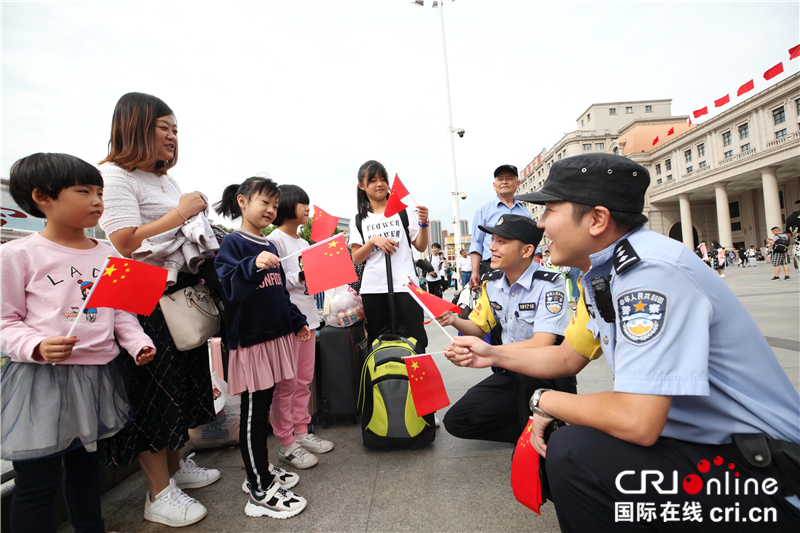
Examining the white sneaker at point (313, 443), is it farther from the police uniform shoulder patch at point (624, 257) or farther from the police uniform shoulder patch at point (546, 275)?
the police uniform shoulder patch at point (624, 257)

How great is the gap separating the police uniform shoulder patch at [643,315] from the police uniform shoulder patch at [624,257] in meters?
0.08

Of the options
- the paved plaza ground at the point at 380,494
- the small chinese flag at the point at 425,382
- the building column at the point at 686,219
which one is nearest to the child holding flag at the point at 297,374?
the paved plaza ground at the point at 380,494

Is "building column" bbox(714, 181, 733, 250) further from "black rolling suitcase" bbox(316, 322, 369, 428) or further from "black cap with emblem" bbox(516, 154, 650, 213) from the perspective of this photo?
"black cap with emblem" bbox(516, 154, 650, 213)

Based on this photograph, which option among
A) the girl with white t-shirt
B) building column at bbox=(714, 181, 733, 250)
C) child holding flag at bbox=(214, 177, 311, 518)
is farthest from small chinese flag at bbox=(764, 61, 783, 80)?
child holding flag at bbox=(214, 177, 311, 518)

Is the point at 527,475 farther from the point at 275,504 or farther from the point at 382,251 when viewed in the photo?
the point at 382,251

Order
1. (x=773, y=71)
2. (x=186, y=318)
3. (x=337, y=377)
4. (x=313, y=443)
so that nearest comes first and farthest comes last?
(x=186, y=318), (x=313, y=443), (x=337, y=377), (x=773, y=71)

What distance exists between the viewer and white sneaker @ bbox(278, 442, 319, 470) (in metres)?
2.35

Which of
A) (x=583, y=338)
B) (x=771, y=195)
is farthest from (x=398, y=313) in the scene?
(x=771, y=195)

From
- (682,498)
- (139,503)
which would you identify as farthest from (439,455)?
(139,503)

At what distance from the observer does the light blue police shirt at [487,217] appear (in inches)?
149

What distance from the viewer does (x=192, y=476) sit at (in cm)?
220

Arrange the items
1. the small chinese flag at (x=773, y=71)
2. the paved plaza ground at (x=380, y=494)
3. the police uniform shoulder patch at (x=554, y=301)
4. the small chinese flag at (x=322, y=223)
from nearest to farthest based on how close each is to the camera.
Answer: the paved plaza ground at (x=380, y=494) < the police uniform shoulder patch at (x=554, y=301) < the small chinese flag at (x=322, y=223) < the small chinese flag at (x=773, y=71)

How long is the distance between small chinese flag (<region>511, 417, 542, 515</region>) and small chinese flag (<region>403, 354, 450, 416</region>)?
67 cm

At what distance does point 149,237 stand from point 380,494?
1777 mm
